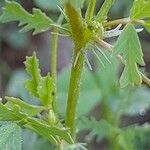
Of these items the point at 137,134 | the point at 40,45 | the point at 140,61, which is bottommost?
the point at 40,45

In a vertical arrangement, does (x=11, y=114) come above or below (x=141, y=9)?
below

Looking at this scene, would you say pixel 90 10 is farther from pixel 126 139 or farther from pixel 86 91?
pixel 86 91

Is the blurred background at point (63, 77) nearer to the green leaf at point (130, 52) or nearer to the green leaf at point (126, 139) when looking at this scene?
the green leaf at point (126, 139)

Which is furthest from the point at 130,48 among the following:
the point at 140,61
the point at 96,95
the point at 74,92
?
the point at 96,95

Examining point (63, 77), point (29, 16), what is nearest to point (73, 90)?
point (29, 16)

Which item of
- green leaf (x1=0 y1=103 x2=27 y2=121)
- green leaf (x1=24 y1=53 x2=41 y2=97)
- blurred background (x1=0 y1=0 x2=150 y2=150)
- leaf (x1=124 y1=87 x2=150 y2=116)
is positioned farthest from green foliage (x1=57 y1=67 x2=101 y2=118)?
green leaf (x1=0 y1=103 x2=27 y2=121)

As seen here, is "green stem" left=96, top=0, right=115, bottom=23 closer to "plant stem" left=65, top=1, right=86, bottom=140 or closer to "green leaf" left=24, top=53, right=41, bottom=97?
"plant stem" left=65, top=1, right=86, bottom=140

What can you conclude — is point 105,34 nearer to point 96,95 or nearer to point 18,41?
point 96,95

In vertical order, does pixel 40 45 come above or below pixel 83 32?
below
